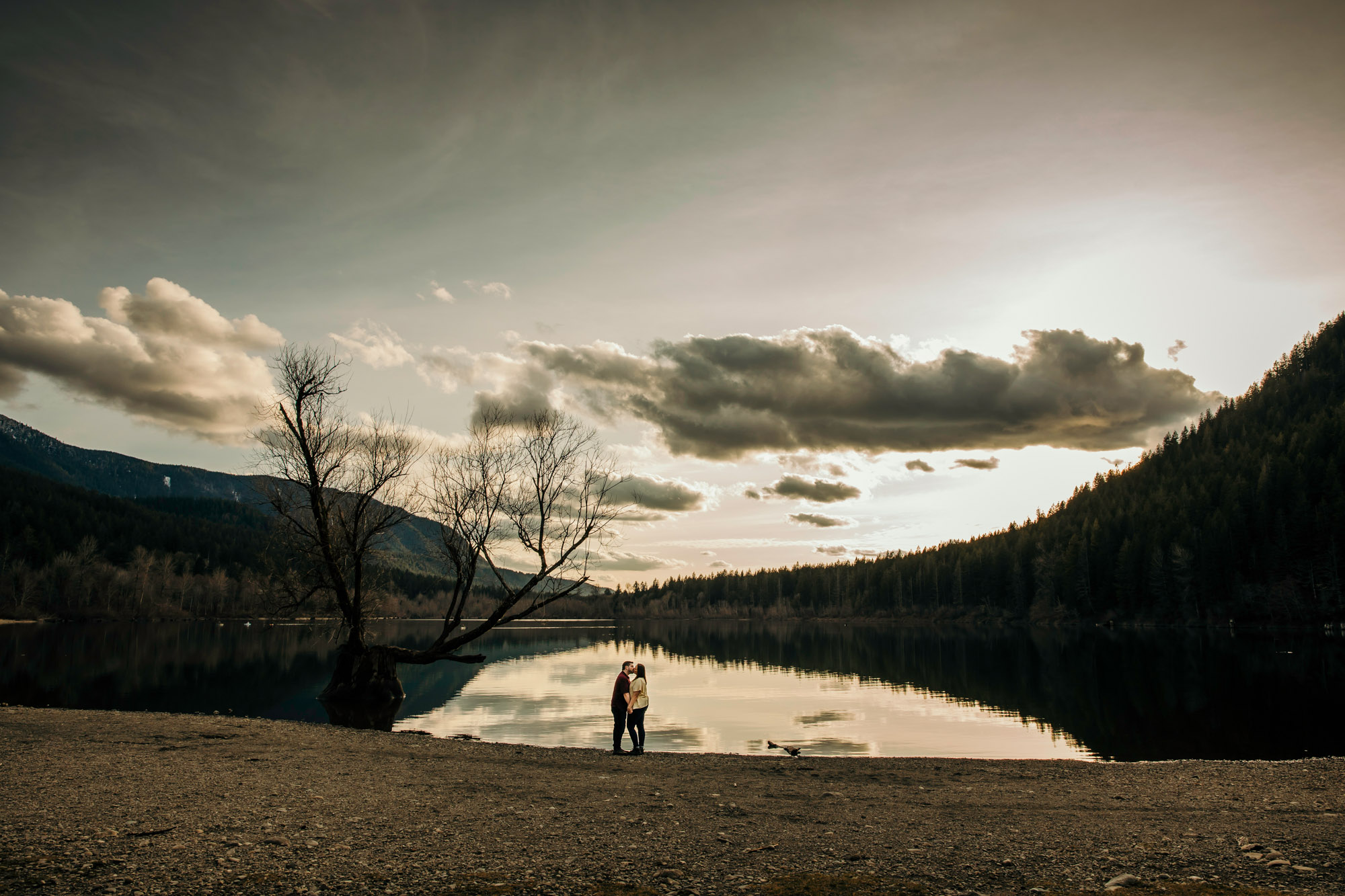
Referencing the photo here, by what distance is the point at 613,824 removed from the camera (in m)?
12.1

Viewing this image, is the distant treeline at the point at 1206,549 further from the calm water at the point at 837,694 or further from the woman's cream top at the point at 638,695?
the woman's cream top at the point at 638,695

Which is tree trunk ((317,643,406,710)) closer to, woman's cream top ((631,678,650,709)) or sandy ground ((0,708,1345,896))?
sandy ground ((0,708,1345,896))

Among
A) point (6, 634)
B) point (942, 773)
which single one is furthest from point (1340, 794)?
point (6, 634)

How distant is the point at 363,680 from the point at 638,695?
18621 mm

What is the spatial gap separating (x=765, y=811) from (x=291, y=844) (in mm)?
7762

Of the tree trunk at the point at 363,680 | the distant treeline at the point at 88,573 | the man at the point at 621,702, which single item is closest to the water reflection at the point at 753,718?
the tree trunk at the point at 363,680

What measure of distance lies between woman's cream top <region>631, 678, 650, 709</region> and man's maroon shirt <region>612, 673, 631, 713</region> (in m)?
0.22

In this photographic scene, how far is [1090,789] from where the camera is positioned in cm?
1664

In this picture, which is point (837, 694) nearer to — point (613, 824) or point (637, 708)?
point (637, 708)

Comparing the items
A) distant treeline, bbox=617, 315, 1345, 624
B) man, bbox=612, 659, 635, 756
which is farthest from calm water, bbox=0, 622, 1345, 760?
distant treeline, bbox=617, 315, 1345, 624

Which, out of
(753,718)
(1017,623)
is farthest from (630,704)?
(1017,623)

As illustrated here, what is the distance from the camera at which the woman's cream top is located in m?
22.8

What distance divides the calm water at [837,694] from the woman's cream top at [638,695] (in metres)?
4.54

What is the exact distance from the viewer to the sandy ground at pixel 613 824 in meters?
9.21
